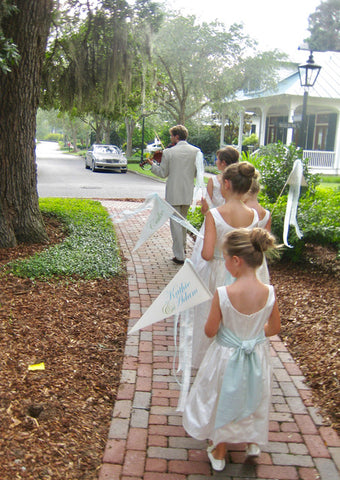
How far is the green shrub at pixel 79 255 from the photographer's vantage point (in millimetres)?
5512

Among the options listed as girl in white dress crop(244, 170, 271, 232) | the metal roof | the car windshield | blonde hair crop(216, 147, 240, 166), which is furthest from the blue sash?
the car windshield

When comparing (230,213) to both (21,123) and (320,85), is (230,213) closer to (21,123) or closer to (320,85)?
(21,123)

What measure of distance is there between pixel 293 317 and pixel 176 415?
211 centimetres

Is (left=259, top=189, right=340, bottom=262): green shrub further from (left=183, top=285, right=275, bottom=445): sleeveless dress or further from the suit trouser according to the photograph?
(left=183, top=285, right=275, bottom=445): sleeveless dress

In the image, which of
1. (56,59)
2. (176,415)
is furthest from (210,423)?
(56,59)

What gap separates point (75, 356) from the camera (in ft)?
12.5

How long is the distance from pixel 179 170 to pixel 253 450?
14.5ft

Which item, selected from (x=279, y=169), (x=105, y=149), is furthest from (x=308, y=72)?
(x=105, y=149)

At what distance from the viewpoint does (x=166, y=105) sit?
2883 centimetres

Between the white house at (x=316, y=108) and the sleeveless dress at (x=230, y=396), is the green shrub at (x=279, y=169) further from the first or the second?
the white house at (x=316, y=108)

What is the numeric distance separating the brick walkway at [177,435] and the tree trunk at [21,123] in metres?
3.03

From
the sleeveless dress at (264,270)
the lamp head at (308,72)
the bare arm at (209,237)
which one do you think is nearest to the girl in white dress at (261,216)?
the sleeveless dress at (264,270)

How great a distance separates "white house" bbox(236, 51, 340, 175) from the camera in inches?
1014

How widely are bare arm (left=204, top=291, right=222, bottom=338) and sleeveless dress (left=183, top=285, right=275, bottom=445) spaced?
0.02 metres
